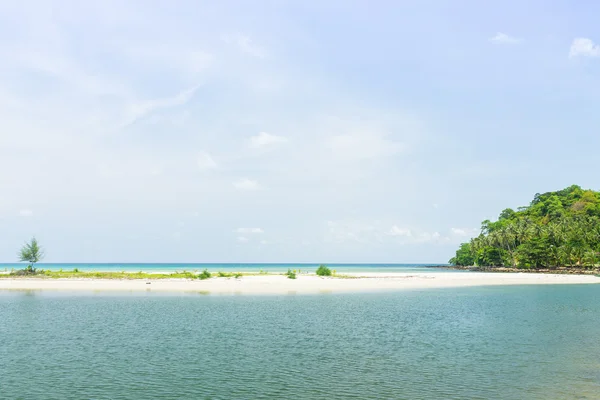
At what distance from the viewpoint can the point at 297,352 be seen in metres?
26.3

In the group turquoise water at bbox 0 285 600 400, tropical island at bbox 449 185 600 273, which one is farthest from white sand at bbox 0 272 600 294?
tropical island at bbox 449 185 600 273

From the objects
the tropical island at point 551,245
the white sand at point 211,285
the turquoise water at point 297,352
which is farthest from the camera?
the tropical island at point 551,245

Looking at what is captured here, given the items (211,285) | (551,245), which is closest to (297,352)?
(211,285)

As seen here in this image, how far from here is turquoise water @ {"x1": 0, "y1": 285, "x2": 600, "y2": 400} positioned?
19.0m

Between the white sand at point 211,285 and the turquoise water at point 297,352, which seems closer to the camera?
the turquoise water at point 297,352

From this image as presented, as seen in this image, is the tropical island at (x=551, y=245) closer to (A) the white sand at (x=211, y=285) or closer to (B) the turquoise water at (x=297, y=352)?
(A) the white sand at (x=211, y=285)

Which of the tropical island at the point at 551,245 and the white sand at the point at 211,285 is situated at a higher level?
the tropical island at the point at 551,245

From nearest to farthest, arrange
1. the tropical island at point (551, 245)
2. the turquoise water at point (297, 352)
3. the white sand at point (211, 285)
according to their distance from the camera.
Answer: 1. the turquoise water at point (297, 352)
2. the white sand at point (211, 285)
3. the tropical island at point (551, 245)

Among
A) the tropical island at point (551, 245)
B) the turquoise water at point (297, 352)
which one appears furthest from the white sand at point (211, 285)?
the tropical island at point (551, 245)

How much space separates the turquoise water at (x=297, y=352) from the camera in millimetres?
19016

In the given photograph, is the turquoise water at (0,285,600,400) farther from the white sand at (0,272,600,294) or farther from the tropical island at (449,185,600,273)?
the tropical island at (449,185,600,273)

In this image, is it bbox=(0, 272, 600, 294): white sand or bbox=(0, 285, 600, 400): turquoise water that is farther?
bbox=(0, 272, 600, 294): white sand

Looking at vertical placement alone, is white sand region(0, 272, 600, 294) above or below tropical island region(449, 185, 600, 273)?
below

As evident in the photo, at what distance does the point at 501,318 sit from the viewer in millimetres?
41531
